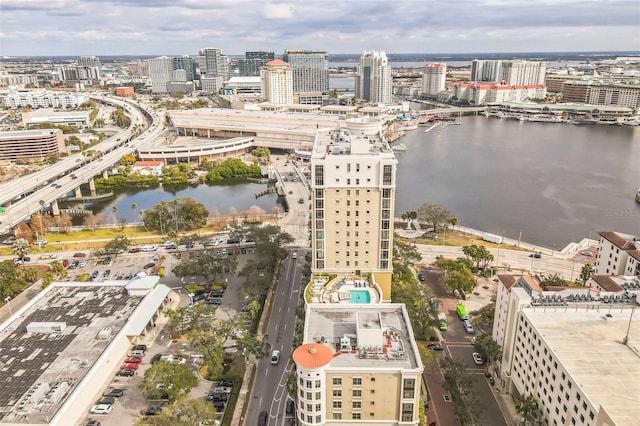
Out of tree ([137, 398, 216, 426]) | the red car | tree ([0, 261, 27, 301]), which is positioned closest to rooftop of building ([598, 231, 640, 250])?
tree ([137, 398, 216, 426])

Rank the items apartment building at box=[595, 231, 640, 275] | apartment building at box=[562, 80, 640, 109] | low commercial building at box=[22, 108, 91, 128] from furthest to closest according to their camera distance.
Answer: apartment building at box=[562, 80, 640, 109] → low commercial building at box=[22, 108, 91, 128] → apartment building at box=[595, 231, 640, 275]

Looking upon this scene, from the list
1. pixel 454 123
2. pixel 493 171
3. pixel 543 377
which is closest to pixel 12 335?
pixel 543 377

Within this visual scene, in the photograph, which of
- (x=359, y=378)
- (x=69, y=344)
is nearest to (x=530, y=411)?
(x=359, y=378)

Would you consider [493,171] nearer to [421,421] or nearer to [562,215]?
[562,215]

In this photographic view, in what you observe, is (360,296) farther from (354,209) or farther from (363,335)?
(363,335)

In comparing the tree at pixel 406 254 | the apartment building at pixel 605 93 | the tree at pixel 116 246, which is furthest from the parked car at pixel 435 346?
the apartment building at pixel 605 93

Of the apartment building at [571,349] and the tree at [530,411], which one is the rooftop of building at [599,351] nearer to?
the apartment building at [571,349]

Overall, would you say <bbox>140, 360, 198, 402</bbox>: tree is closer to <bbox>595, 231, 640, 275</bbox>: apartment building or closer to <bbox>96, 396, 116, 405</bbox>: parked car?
<bbox>96, 396, 116, 405</bbox>: parked car
